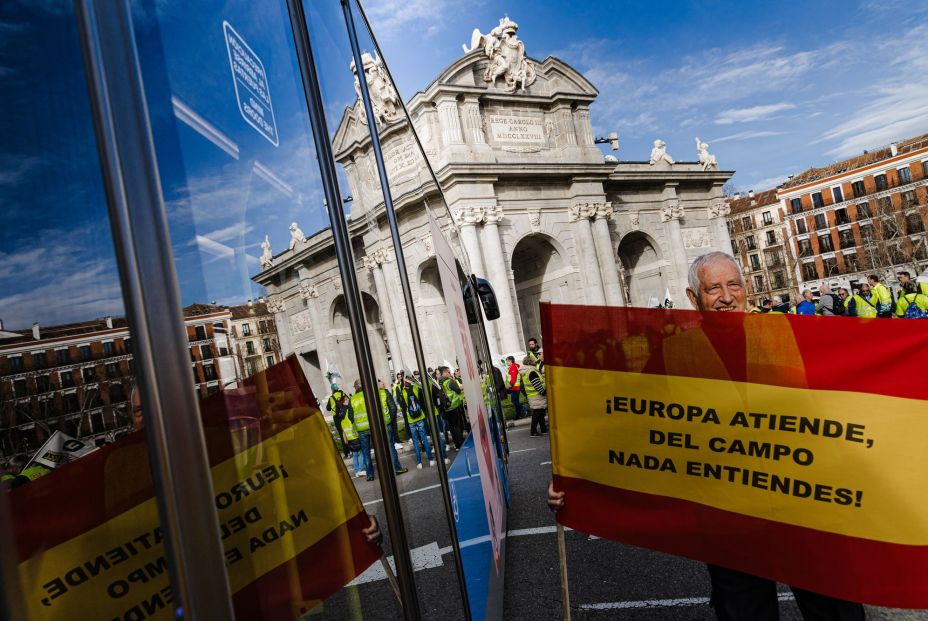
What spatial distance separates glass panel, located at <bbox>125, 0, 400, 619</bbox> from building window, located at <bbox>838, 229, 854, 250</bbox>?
80022mm

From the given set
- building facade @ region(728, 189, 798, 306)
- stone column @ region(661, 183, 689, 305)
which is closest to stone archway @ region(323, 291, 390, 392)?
stone column @ region(661, 183, 689, 305)

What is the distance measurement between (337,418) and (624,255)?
106 feet

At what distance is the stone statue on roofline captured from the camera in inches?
956

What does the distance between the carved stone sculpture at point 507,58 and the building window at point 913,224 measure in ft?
184

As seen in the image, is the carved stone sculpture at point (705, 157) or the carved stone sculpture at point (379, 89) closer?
the carved stone sculpture at point (379, 89)

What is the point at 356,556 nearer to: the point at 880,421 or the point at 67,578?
the point at 67,578

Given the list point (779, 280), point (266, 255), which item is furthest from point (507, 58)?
point (779, 280)

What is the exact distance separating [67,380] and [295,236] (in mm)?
527

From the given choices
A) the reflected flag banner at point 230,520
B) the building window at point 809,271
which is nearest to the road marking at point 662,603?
the reflected flag banner at point 230,520

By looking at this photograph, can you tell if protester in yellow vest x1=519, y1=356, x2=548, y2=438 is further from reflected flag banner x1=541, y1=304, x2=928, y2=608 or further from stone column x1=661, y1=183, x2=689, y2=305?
stone column x1=661, y1=183, x2=689, y2=305

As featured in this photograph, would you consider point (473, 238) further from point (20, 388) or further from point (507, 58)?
point (20, 388)

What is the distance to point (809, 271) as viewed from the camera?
72.7 metres

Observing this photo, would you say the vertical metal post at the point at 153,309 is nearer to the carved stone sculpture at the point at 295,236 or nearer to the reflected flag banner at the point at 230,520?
the reflected flag banner at the point at 230,520

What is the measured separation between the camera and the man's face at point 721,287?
258cm
